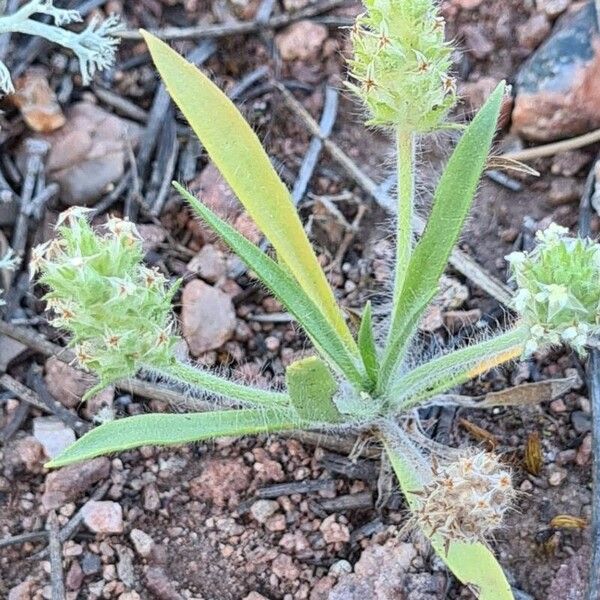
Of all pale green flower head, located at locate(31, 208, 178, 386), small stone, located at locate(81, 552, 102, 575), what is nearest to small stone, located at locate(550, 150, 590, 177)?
pale green flower head, located at locate(31, 208, 178, 386)

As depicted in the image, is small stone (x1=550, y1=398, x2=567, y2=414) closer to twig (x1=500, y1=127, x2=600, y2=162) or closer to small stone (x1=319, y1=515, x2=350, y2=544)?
small stone (x1=319, y1=515, x2=350, y2=544)

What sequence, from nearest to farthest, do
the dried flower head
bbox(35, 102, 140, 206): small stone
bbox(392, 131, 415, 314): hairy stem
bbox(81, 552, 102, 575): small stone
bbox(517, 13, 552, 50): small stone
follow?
the dried flower head < bbox(392, 131, 415, 314): hairy stem < bbox(81, 552, 102, 575): small stone < bbox(35, 102, 140, 206): small stone < bbox(517, 13, 552, 50): small stone

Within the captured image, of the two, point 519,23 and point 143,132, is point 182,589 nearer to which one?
point 143,132

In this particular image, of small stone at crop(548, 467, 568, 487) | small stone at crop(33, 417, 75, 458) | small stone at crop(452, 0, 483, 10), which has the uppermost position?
small stone at crop(452, 0, 483, 10)

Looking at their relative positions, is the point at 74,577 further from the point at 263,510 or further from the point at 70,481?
the point at 263,510

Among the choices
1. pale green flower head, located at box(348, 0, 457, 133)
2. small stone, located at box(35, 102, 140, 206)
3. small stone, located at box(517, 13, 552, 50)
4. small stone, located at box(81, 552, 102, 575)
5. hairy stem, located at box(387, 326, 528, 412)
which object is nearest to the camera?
pale green flower head, located at box(348, 0, 457, 133)

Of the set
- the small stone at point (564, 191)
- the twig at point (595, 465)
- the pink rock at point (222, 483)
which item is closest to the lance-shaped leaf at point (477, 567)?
the twig at point (595, 465)

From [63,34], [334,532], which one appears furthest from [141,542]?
[63,34]
